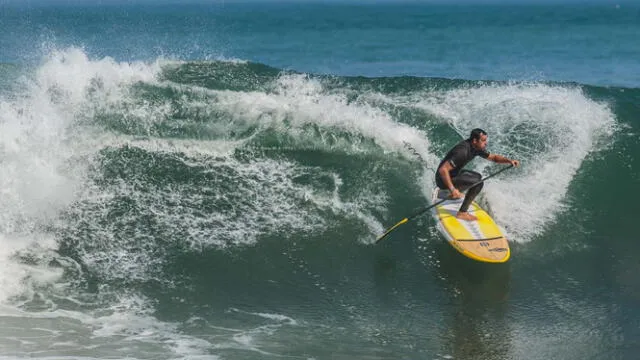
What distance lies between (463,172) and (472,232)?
99 cm

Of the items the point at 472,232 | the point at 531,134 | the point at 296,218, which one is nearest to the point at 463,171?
the point at 472,232

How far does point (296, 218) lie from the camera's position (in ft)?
37.8

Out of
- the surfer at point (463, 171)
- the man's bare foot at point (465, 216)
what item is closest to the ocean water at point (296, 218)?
the man's bare foot at point (465, 216)

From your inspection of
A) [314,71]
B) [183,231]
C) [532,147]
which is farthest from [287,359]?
[314,71]

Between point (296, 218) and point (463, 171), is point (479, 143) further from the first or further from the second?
point (296, 218)

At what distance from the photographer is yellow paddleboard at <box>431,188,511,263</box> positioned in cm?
1003

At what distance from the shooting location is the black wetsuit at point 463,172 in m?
10.8

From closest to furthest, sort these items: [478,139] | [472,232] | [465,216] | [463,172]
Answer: [472,232], [478,139], [465,216], [463,172]

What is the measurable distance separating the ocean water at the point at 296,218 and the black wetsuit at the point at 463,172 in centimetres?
78

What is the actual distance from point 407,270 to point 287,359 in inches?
114

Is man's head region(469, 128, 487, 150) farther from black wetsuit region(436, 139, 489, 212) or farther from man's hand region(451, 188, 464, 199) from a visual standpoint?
man's hand region(451, 188, 464, 199)

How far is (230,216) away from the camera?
37.6 ft

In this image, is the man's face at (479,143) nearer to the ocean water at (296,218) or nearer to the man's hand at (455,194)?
the man's hand at (455,194)

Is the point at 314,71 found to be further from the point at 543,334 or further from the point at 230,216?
the point at 543,334
